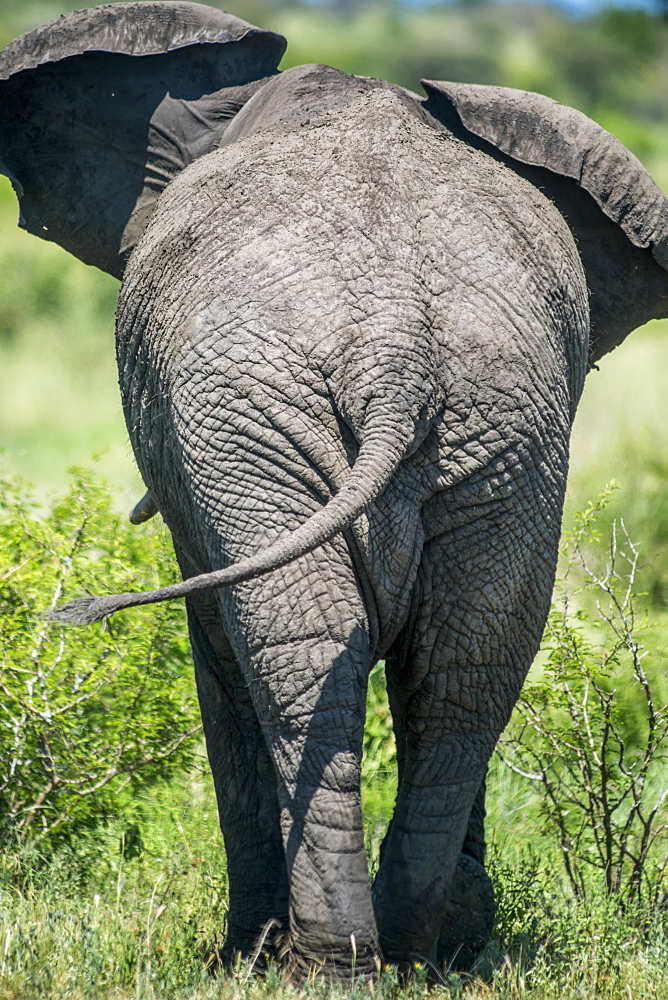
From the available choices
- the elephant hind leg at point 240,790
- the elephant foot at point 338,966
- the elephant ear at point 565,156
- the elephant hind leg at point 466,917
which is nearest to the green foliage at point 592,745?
the elephant hind leg at point 466,917

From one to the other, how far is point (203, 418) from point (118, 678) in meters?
2.04

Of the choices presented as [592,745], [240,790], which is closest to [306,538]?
[240,790]

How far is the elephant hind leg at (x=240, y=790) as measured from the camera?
334 cm

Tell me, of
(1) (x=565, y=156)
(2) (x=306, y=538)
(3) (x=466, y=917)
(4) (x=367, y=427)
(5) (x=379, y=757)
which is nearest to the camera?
(2) (x=306, y=538)

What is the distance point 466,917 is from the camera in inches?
133

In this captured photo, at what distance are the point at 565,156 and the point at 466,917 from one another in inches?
77.3

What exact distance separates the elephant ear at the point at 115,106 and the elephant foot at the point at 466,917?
2035 millimetres

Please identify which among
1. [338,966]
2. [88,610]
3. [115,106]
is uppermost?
[115,106]

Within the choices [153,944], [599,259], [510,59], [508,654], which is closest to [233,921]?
[153,944]

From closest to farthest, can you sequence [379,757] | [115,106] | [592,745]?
[115,106] < [592,745] < [379,757]

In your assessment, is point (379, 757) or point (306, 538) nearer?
point (306, 538)

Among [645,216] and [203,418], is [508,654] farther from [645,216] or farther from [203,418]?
[645,216]

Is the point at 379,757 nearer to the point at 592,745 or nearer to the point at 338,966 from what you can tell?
the point at 592,745

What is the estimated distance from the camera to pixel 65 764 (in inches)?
170
